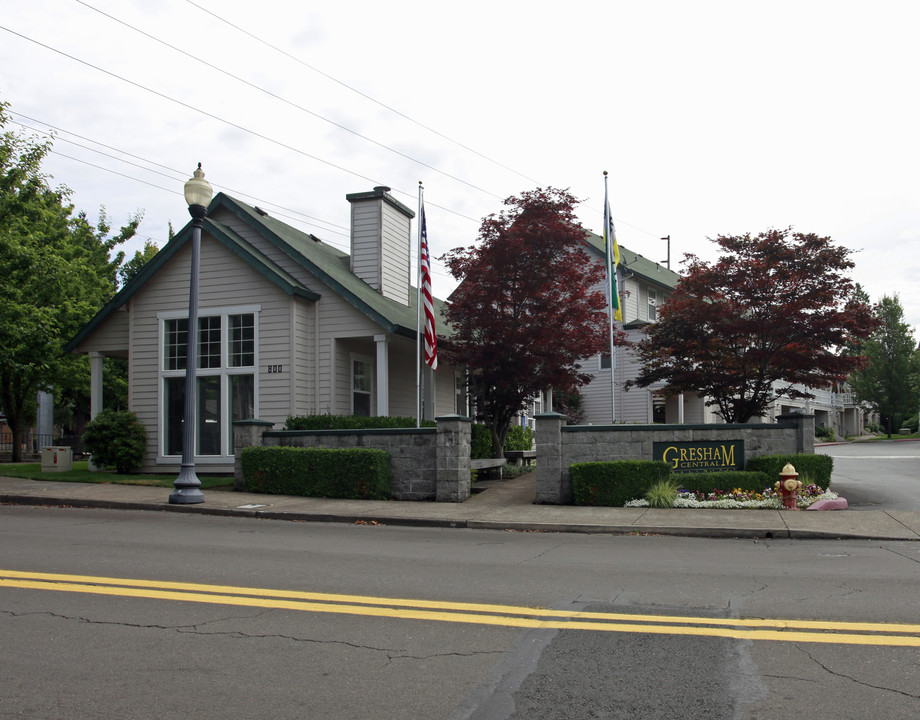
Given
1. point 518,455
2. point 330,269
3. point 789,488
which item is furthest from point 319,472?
point 789,488

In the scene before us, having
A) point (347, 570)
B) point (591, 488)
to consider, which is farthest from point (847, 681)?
point (591, 488)

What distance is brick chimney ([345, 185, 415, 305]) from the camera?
21.6 metres

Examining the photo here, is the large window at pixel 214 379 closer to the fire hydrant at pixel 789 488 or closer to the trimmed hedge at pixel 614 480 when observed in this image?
the trimmed hedge at pixel 614 480

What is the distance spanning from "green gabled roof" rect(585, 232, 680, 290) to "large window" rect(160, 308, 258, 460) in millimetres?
16613

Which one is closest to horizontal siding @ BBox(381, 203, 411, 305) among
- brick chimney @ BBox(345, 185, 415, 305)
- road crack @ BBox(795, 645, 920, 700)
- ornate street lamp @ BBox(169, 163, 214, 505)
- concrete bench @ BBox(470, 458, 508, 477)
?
brick chimney @ BBox(345, 185, 415, 305)

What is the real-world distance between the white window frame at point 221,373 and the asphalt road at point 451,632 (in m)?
9.10

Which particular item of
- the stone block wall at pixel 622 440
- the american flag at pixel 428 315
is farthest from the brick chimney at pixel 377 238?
the stone block wall at pixel 622 440

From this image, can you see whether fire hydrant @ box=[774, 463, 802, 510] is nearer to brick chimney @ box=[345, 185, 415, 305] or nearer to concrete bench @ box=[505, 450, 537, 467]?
concrete bench @ box=[505, 450, 537, 467]

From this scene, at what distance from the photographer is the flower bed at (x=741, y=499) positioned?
44.9 feet

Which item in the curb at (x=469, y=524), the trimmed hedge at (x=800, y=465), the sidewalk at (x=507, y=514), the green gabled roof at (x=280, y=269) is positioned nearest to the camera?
the curb at (x=469, y=524)

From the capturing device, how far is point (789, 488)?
13555 mm

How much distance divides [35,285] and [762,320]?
1833 cm

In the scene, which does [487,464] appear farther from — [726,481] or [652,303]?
[652,303]

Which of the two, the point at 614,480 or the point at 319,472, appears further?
the point at 319,472
